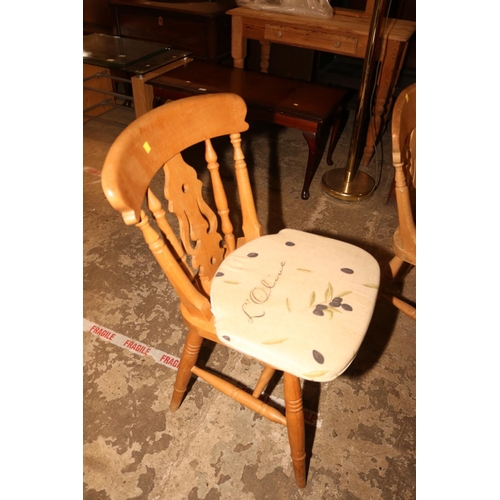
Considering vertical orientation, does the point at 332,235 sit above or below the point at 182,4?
below

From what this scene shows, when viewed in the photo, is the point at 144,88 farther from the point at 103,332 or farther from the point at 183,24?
the point at 103,332

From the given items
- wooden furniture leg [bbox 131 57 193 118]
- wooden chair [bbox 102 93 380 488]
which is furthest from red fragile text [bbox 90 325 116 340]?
wooden furniture leg [bbox 131 57 193 118]

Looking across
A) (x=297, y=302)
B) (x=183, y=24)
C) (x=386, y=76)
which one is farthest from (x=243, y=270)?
(x=183, y=24)

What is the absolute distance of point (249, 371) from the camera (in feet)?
5.13

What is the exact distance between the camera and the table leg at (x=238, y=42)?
9.15 ft

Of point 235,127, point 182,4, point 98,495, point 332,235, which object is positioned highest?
point 182,4

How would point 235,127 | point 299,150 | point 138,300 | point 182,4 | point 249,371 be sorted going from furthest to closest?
point 182,4
point 299,150
point 138,300
point 249,371
point 235,127

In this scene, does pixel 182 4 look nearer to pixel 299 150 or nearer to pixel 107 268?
pixel 299 150

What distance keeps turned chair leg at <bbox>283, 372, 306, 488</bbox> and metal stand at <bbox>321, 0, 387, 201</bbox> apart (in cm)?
171

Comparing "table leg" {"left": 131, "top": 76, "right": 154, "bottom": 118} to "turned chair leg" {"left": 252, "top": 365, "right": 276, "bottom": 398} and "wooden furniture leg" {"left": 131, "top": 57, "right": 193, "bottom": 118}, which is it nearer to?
"wooden furniture leg" {"left": 131, "top": 57, "right": 193, "bottom": 118}

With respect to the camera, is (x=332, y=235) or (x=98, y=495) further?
(x=332, y=235)

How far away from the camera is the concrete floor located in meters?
1.24

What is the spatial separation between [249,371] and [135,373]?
0.46 metres

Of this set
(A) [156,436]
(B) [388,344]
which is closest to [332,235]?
(B) [388,344]
